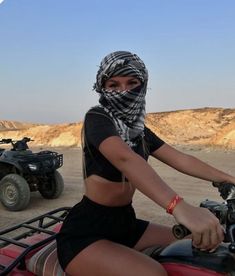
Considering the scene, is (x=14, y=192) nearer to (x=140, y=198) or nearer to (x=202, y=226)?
(x=140, y=198)

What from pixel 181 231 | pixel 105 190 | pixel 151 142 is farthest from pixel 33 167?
pixel 181 231

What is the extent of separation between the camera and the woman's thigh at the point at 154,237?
2.80 metres

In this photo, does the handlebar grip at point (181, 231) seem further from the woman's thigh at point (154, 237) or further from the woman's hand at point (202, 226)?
the woman's thigh at point (154, 237)

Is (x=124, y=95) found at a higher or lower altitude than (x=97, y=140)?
higher

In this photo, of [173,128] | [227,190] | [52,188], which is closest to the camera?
[227,190]

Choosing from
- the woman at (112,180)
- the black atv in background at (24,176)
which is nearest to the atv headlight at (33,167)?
the black atv in background at (24,176)

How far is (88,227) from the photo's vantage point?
246 centimetres

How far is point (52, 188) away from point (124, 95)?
7401 mm

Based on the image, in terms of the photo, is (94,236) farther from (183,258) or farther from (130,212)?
(183,258)

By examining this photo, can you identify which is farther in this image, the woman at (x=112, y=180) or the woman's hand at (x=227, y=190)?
the woman's hand at (x=227, y=190)

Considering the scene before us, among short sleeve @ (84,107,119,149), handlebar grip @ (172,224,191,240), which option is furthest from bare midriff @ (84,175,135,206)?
handlebar grip @ (172,224,191,240)

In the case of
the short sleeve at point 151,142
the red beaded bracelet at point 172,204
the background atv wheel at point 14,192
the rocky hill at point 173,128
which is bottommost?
the rocky hill at point 173,128

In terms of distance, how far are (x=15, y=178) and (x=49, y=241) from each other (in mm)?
5903

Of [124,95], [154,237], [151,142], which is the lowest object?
[154,237]
